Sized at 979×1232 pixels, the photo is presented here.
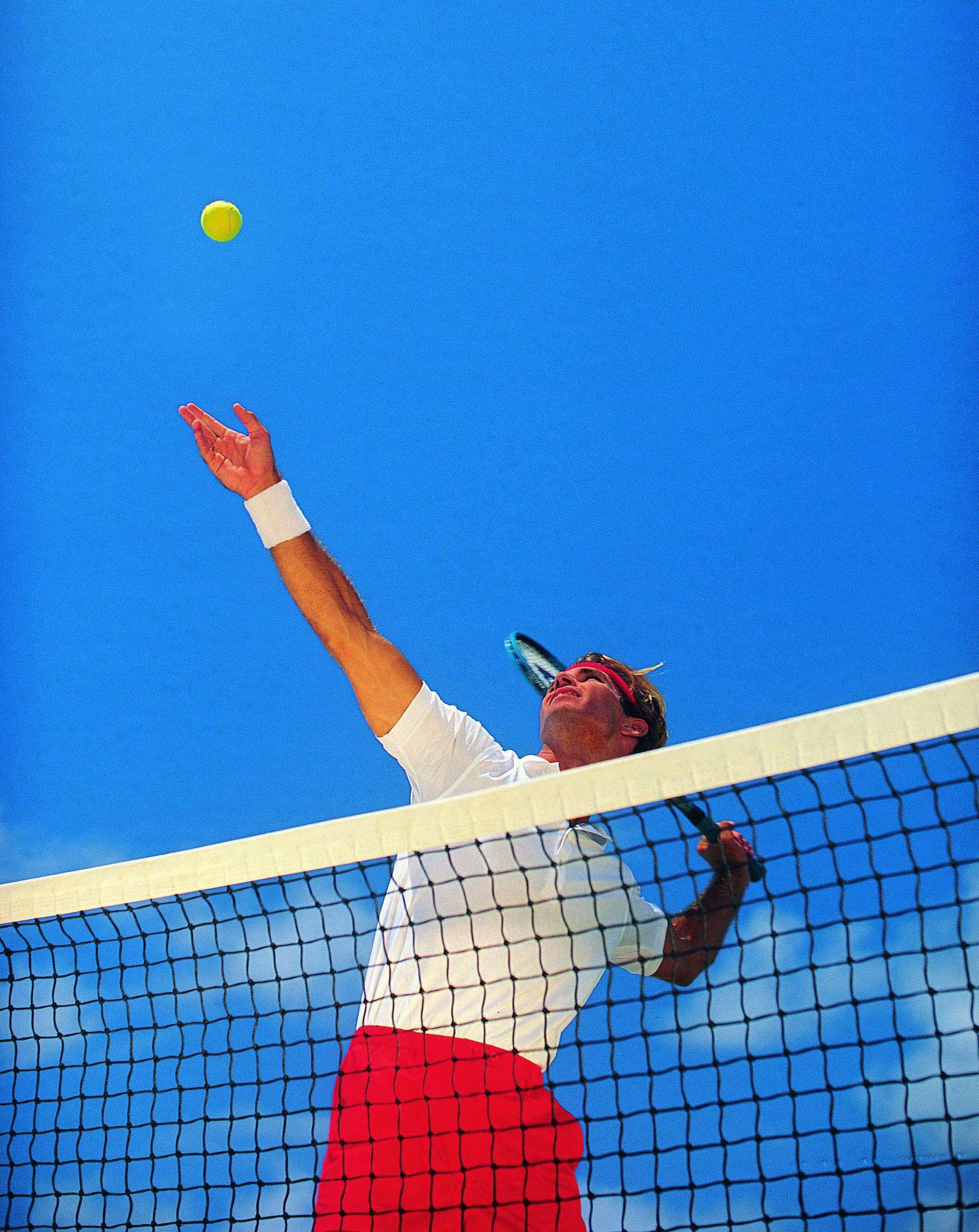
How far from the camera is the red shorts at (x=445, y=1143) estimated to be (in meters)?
2.23

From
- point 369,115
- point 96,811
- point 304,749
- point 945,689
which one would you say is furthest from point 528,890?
point 369,115

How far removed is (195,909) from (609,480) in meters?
2.59

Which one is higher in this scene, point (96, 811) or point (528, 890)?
point (96, 811)

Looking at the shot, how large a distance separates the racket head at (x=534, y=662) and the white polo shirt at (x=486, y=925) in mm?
1033

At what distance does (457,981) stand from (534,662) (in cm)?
146

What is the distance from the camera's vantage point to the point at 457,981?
7.65 ft

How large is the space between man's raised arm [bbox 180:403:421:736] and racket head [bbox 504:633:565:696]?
3.32 feet

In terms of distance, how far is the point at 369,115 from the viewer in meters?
5.29

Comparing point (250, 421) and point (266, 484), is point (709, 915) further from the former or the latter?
point (250, 421)

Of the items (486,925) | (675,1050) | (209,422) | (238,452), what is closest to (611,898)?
(486,925)

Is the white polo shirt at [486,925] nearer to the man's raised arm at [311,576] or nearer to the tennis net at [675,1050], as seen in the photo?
the man's raised arm at [311,576]

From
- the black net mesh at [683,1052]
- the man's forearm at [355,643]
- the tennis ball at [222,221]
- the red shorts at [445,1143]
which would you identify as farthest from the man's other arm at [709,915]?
the tennis ball at [222,221]

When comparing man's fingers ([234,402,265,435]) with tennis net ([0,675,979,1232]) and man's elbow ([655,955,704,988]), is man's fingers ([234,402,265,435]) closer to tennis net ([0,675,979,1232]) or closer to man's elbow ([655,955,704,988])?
man's elbow ([655,955,704,988])

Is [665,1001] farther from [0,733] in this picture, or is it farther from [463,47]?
[463,47]
